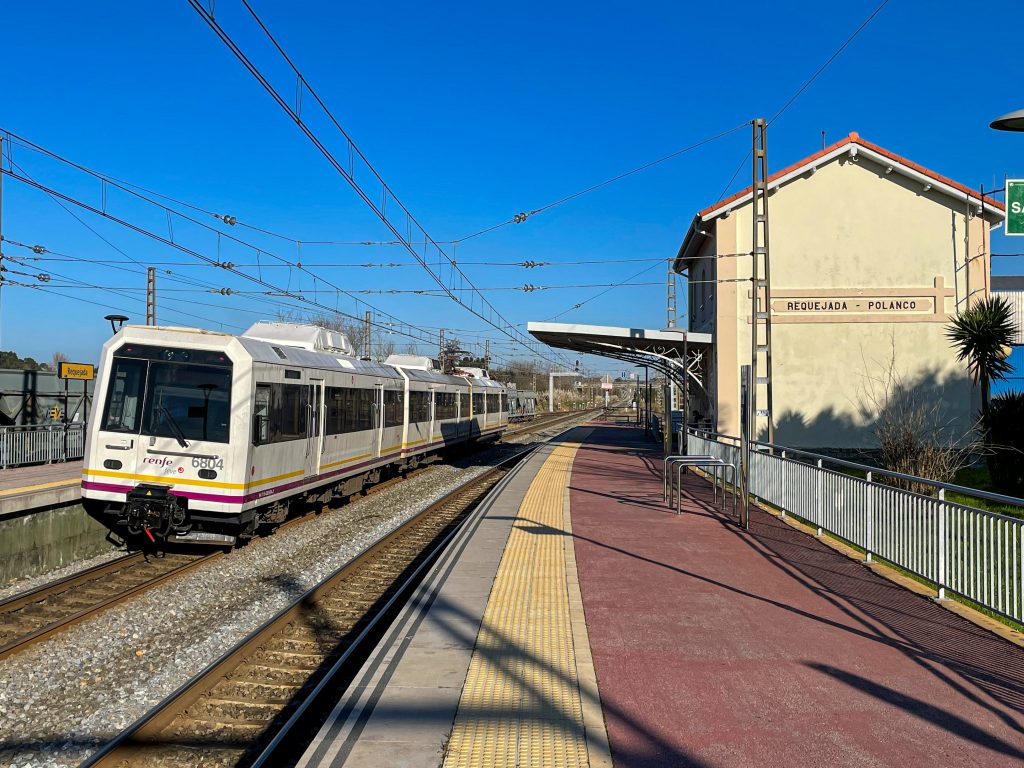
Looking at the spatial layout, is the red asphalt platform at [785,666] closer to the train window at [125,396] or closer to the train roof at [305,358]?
the train roof at [305,358]

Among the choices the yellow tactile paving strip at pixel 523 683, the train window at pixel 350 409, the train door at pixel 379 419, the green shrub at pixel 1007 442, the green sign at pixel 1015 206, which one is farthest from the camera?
the train door at pixel 379 419

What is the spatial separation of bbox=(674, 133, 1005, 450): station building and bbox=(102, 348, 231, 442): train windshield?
56.5 feet

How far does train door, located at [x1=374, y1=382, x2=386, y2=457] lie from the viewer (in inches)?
707

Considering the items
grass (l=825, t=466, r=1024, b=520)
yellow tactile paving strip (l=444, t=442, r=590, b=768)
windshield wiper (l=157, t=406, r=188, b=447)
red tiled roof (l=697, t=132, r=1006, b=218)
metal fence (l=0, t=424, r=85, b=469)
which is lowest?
yellow tactile paving strip (l=444, t=442, r=590, b=768)

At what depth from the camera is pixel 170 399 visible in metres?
10.7

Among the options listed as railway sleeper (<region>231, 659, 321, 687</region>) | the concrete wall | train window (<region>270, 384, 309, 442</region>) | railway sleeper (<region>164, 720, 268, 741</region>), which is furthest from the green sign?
the concrete wall

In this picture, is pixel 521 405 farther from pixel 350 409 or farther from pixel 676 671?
pixel 676 671

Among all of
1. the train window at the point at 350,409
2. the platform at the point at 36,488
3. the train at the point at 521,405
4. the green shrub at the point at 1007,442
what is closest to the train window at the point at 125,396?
the platform at the point at 36,488

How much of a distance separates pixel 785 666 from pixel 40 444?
16.9 metres

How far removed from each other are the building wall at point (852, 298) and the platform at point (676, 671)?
1598 cm

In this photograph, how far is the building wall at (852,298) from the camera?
2453 centimetres

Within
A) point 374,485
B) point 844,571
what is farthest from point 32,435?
point 844,571

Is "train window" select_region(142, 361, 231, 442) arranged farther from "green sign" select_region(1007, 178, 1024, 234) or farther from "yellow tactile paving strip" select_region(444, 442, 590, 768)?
"green sign" select_region(1007, 178, 1024, 234)

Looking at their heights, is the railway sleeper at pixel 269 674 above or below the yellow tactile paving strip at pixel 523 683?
below
